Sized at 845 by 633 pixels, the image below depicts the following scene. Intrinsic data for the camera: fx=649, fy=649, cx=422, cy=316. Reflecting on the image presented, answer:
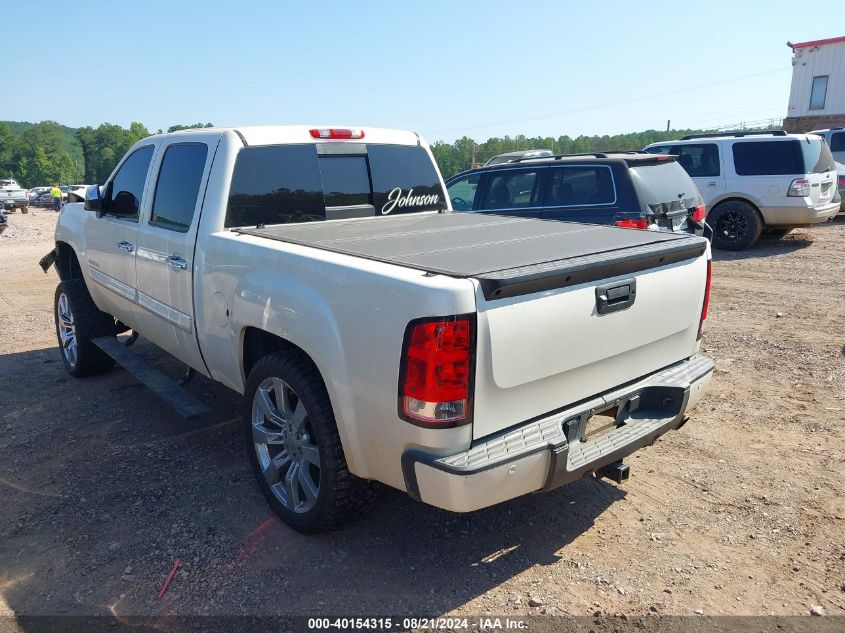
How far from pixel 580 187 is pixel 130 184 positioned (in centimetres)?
494

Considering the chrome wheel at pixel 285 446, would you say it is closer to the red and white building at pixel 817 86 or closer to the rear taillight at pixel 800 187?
the rear taillight at pixel 800 187

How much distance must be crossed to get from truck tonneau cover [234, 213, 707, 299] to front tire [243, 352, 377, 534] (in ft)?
2.18

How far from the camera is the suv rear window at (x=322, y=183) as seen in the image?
3.94 metres

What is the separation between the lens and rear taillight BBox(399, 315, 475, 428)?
7.94 ft

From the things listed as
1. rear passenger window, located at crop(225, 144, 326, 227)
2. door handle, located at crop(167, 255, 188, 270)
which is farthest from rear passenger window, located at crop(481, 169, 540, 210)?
door handle, located at crop(167, 255, 188, 270)

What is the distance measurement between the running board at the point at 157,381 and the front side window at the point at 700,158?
10.6 m

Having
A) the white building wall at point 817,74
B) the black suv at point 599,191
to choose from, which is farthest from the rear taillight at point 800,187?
the white building wall at point 817,74

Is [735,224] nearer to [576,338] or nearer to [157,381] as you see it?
[576,338]

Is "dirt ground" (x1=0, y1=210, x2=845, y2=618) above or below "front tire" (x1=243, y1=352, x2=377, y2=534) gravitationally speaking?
below

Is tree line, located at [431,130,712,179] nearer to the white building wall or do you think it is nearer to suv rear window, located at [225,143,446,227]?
the white building wall


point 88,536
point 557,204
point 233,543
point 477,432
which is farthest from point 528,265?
point 557,204

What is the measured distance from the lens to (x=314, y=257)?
2.96 meters

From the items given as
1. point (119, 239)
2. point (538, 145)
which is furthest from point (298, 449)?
point (538, 145)

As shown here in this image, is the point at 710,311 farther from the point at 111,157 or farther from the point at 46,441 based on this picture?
the point at 111,157
